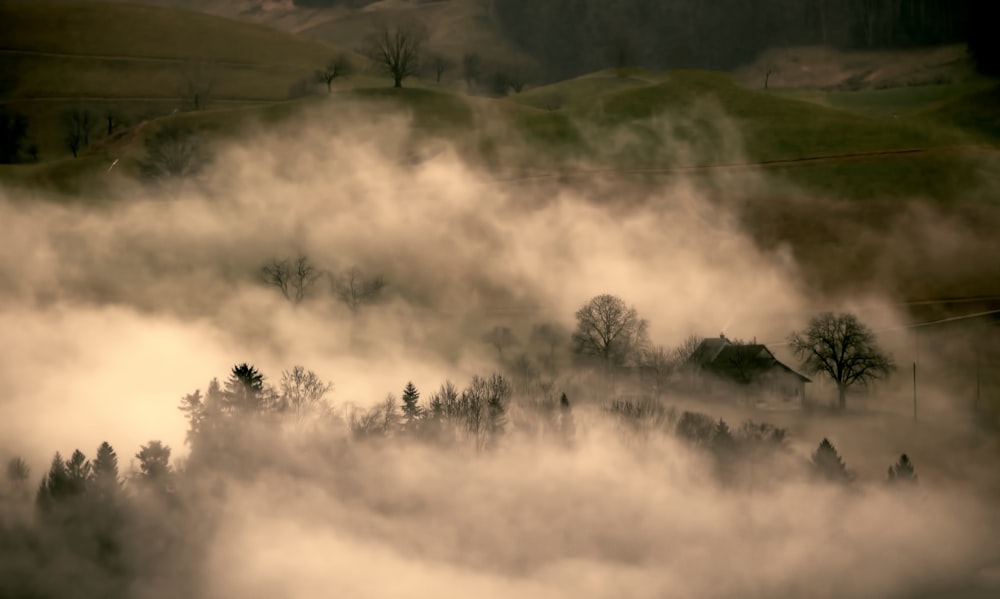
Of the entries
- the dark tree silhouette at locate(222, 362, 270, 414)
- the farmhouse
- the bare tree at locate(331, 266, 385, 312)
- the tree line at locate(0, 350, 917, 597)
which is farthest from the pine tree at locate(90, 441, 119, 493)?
the farmhouse

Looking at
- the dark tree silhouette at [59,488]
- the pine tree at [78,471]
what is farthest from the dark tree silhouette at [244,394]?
the dark tree silhouette at [59,488]

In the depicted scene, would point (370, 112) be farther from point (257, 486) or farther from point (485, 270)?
point (257, 486)

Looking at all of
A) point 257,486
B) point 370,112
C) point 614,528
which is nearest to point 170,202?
point 370,112

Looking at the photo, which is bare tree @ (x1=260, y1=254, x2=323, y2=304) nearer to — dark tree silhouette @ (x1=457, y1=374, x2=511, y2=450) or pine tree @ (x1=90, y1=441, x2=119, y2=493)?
dark tree silhouette @ (x1=457, y1=374, x2=511, y2=450)

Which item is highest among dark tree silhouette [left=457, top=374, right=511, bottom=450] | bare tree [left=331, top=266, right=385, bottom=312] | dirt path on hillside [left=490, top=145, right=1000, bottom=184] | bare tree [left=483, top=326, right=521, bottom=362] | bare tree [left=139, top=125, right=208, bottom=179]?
bare tree [left=139, top=125, right=208, bottom=179]

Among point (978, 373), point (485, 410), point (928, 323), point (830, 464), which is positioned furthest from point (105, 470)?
point (978, 373)

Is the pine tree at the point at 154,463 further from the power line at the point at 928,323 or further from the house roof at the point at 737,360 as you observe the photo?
the power line at the point at 928,323
